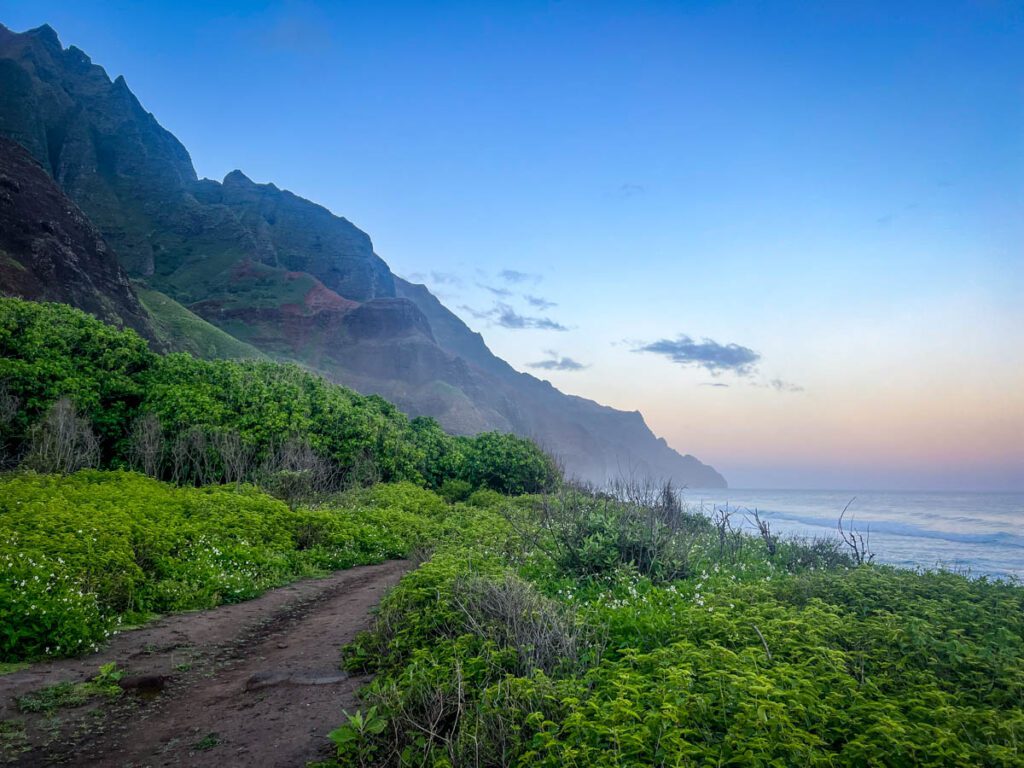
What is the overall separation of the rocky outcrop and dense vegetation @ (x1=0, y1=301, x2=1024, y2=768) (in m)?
22.1

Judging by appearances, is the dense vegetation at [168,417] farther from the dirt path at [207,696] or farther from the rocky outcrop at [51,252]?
the rocky outcrop at [51,252]

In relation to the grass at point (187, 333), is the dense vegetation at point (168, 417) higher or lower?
lower

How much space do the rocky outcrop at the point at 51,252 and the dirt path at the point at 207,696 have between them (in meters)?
34.5

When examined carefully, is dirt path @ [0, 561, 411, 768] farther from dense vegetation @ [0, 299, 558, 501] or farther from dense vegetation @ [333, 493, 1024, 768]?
dense vegetation @ [0, 299, 558, 501]

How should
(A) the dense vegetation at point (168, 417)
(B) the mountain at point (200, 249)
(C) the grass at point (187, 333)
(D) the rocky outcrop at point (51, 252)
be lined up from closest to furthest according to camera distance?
(A) the dense vegetation at point (168, 417), (D) the rocky outcrop at point (51, 252), (C) the grass at point (187, 333), (B) the mountain at point (200, 249)

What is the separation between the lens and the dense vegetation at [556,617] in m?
3.73

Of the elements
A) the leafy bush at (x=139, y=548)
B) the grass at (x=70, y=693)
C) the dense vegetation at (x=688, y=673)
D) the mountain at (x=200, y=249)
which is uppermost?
the mountain at (x=200, y=249)

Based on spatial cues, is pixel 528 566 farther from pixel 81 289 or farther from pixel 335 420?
pixel 81 289

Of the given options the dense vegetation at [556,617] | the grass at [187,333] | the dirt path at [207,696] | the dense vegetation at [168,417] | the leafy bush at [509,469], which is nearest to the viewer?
the dense vegetation at [556,617]

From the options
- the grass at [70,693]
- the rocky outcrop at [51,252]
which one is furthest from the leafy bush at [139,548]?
the rocky outcrop at [51,252]

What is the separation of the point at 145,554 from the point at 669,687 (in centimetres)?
911

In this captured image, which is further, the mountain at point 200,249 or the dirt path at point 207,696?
the mountain at point 200,249

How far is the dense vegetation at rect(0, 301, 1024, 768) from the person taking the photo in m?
3.73

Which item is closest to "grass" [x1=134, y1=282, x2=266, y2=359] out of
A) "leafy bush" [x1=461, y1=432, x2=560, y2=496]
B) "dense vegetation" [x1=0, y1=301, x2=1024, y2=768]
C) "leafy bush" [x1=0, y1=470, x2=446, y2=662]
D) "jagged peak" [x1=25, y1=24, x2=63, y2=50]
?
"leafy bush" [x1=461, y1=432, x2=560, y2=496]
